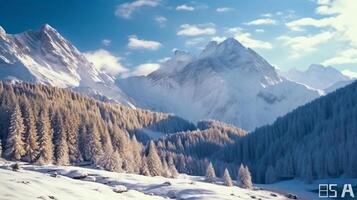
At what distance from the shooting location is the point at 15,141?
510 ft

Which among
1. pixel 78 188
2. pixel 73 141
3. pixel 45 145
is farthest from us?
pixel 73 141

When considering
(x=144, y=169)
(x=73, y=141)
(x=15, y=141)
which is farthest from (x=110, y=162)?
(x=73, y=141)

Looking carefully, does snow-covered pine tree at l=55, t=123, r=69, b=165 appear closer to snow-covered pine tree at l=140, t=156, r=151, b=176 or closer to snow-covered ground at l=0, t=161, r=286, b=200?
snow-covered pine tree at l=140, t=156, r=151, b=176

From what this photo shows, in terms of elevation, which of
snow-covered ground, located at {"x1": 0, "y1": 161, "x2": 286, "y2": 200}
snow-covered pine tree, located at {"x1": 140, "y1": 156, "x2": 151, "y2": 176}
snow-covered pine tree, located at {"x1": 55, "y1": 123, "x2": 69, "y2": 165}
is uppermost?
snow-covered pine tree, located at {"x1": 55, "y1": 123, "x2": 69, "y2": 165}

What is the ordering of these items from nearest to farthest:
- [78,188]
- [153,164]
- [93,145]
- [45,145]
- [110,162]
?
1. [78,188]
2. [110,162]
3. [45,145]
4. [153,164]
5. [93,145]

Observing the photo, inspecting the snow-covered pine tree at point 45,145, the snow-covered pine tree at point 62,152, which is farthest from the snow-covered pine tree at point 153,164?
the snow-covered pine tree at point 45,145

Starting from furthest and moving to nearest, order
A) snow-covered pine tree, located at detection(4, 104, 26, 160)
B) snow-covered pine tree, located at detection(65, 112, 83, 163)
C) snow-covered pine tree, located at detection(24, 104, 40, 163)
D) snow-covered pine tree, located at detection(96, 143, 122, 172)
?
Answer: snow-covered pine tree, located at detection(65, 112, 83, 163) < snow-covered pine tree, located at detection(24, 104, 40, 163) < snow-covered pine tree, located at detection(4, 104, 26, 160) < snow-covered pine tree, located at detection(96, 143, 122, 172)

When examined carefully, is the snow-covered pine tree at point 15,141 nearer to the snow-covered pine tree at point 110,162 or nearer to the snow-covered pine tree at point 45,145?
the snow-covered pine tree at point 45,145

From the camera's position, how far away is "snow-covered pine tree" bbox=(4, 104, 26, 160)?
504 ft

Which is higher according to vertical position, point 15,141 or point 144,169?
point 15,141

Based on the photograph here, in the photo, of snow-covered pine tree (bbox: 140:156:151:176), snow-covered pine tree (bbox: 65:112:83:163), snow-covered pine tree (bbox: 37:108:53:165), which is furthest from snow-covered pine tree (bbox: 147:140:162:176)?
snow-covered pine tree (bbox: 65:112:83:163)

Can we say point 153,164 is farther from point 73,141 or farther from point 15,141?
point 15,141

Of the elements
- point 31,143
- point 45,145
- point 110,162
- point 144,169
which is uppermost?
point 31,143

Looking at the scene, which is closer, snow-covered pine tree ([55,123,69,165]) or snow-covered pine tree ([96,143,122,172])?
snow-covered pine tree ([96,143,122,172])
